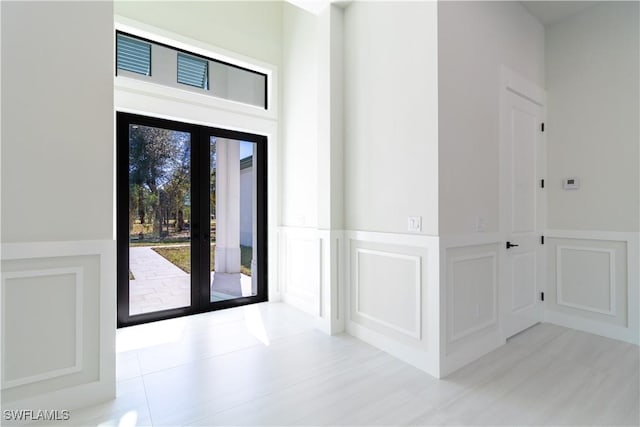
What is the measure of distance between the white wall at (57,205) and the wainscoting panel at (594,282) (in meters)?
4.19

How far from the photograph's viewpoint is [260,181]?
4.24 meters

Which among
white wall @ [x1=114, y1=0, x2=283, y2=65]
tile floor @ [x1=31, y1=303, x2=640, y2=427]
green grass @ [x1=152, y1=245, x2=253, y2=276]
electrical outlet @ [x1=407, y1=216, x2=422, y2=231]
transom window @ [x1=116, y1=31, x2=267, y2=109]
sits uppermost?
white wall @ [x1=114, y1=0, x2=283, y2=65]

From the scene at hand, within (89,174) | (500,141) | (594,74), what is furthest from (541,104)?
(89,174)

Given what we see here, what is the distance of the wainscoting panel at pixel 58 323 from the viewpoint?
1.75 m

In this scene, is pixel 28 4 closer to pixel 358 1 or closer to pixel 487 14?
pixel 358 1

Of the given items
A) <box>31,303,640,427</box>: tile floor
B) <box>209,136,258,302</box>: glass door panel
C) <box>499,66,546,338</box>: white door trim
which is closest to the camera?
<box>31,303,640,427</box>: tile floor

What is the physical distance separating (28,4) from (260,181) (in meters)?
2.73

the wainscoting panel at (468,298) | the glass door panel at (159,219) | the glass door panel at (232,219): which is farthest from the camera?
the glass door panel at (232,219)

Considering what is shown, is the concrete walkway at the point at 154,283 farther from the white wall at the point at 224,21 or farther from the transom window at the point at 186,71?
the white wall at the point at 224,21

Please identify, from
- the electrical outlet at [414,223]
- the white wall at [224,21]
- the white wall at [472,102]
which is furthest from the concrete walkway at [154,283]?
the white wall at [472,102]

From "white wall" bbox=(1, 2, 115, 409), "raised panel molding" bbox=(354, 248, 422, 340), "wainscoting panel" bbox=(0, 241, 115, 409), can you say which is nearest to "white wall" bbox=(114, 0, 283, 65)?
"white wall" bbox=(1, 2, 115, 409)

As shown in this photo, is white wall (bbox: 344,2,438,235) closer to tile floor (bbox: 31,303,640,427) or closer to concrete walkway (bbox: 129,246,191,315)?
tile floor (bbox: 31,303,640,427)

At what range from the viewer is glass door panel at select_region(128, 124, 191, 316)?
11.1 ft

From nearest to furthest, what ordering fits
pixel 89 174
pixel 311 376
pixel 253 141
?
pixel 89 174, pixel 311 376, pixel 253 141
